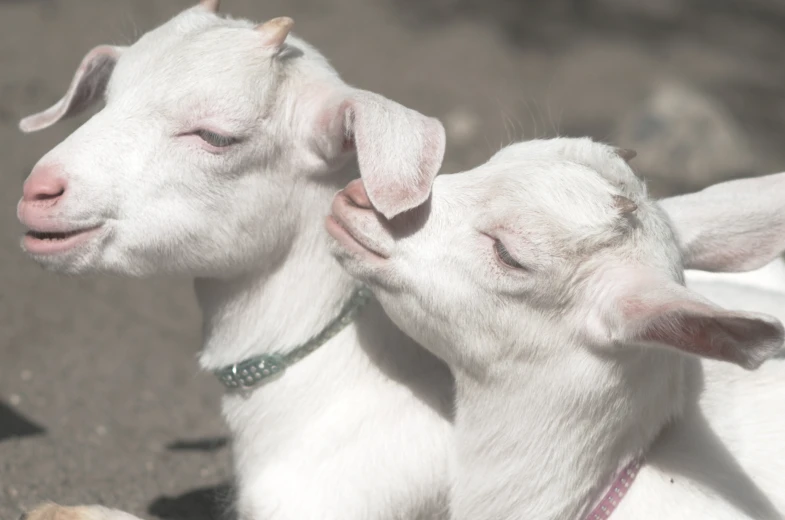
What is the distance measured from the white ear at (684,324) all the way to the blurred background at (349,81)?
3.83 feet

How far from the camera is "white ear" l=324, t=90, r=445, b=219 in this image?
122 inches

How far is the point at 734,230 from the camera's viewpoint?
3562mm

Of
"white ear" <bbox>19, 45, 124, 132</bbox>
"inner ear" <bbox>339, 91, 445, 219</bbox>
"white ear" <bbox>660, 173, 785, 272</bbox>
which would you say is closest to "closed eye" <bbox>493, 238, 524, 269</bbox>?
"inner ear" <bbox>339, 91, 445, 219</bbox>

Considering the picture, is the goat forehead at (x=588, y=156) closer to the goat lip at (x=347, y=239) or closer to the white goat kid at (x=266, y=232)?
the white goat kid at (x=266, y=232)

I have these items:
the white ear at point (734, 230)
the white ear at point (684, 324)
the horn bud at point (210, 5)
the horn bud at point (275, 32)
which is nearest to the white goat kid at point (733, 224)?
the white ear at point (734, 230)

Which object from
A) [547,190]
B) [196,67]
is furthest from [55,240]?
[547,190]

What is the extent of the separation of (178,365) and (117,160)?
9.60 feet

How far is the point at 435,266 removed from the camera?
3141mm

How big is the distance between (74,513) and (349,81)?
604 centimetres

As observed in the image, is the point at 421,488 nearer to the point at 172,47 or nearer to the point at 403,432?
the point at 403,432

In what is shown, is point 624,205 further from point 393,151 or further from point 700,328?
point 393,151

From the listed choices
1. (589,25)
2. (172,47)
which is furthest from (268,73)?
(589,25)

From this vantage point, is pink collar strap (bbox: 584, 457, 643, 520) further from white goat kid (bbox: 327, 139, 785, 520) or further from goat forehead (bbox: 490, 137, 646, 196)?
goat forehead (bbox: 490, 137, 646, 196)

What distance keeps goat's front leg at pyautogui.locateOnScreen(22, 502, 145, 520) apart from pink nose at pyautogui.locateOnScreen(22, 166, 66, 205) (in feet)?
3.14
